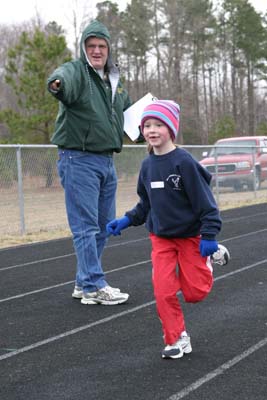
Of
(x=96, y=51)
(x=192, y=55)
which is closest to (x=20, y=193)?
(x=96, y=51)

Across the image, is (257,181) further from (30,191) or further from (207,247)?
(207,247)

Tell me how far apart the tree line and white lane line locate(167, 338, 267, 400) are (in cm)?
3245

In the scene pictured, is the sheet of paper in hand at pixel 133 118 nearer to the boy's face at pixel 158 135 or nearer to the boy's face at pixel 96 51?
the boy's face at pixel 96 51

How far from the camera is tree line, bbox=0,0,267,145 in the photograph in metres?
47.2

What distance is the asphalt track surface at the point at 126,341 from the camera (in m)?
3.73

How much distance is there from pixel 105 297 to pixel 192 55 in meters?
47.2

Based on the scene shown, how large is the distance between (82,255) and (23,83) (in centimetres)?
1795

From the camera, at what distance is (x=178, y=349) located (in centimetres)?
423

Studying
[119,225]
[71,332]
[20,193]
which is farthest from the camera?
[20,193]

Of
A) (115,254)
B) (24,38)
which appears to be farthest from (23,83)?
(115,254)

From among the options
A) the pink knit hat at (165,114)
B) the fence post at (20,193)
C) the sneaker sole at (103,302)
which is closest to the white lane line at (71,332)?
the sneaker sole at (103,302)

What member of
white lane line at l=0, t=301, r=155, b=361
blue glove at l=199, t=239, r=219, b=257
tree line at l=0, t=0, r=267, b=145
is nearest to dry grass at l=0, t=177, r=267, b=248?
white lane line at l=0, t=301, r=155, b=361

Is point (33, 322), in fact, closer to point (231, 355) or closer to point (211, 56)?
point (231, 355)

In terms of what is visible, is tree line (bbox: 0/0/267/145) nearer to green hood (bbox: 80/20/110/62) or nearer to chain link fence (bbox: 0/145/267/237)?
chain link fence (bbox: 0/145/267/237)
